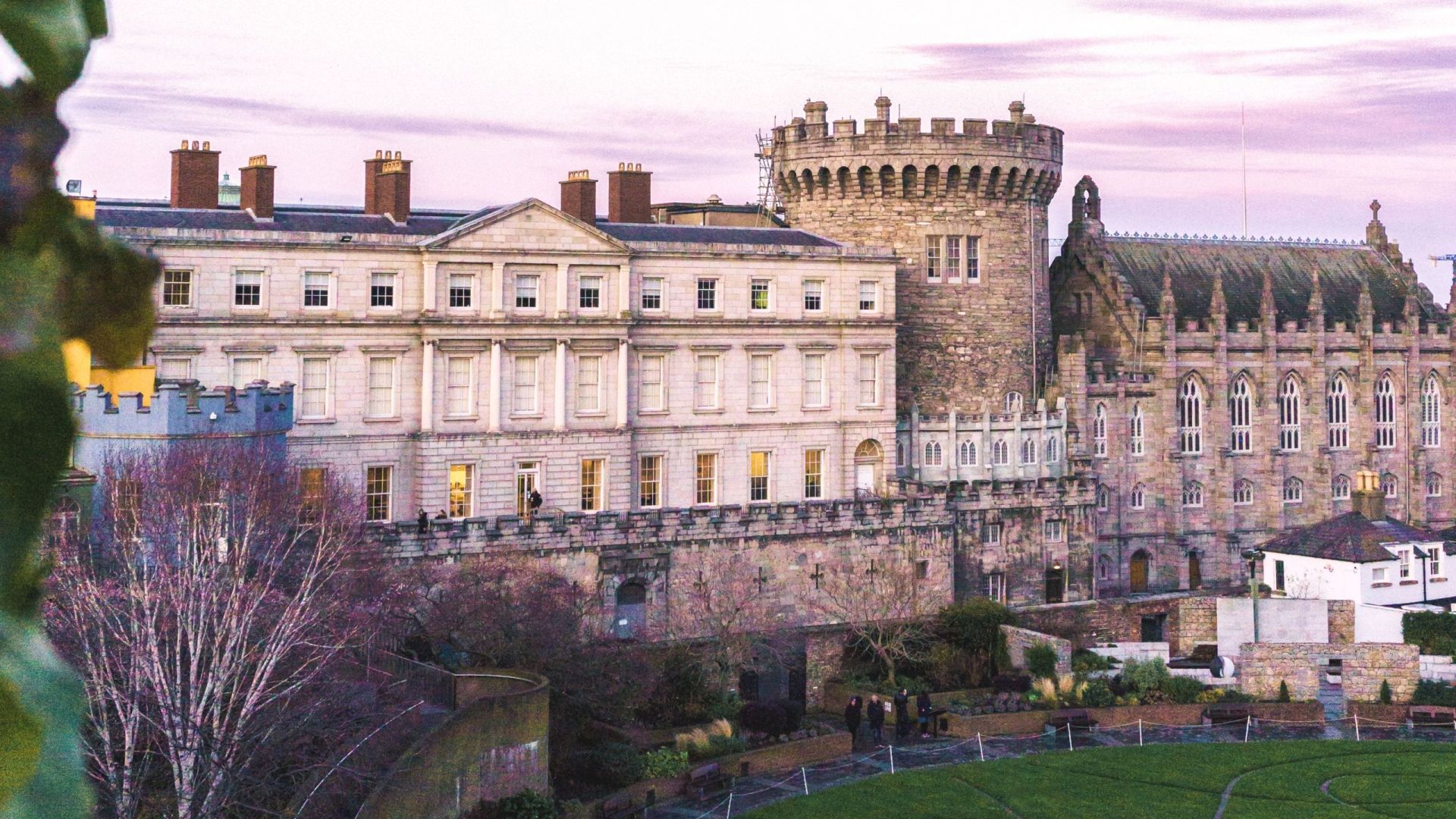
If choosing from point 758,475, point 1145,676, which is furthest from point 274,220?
point 1145,676

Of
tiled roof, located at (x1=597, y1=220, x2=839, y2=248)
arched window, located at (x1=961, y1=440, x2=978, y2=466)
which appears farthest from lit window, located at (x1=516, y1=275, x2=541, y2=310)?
arched window, located at (x1=961, y1=440, x2=978, y2=466)

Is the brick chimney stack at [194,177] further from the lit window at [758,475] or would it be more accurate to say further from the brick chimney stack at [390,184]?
the lit window at [758,475]

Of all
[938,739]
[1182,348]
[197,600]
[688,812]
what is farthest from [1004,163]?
[197,600]

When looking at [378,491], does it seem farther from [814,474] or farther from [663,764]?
[663,764]

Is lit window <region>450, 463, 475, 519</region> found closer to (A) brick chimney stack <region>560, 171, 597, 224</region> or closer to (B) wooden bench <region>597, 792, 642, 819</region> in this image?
(A) brick chimney stack <region>560, 171, 597, 224</region>

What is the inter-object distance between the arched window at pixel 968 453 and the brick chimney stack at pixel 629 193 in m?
14.3

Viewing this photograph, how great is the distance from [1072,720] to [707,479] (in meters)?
16.6

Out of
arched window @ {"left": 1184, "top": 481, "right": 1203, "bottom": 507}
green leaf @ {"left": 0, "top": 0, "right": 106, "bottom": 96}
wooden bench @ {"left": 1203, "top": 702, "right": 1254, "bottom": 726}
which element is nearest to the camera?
green leaf @ {"left": 0, "top": 0, "right": 106, "bottom": 96}

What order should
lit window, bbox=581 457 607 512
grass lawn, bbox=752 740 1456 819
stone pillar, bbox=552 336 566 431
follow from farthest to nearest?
1. lit window, bbox=581 457 607 512
2. stone pillar, bbox=552 336 566 431
3. grass lawn, bbox=752 740 1456 819

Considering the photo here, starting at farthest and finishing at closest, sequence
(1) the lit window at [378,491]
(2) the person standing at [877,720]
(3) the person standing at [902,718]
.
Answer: (1) the lit window at [378,491] → (2) the person standing at [877,720] → (3) the person standing at [902,718]

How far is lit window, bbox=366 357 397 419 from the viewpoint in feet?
180

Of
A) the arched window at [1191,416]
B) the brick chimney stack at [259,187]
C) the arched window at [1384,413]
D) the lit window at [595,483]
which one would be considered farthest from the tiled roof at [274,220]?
the arched window at [1384,413]

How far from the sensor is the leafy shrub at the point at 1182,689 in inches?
2034

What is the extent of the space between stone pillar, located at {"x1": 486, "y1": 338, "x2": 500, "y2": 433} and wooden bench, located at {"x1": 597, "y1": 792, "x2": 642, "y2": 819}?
19.5m
